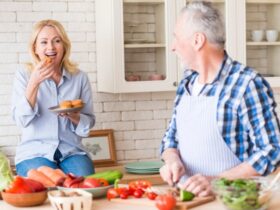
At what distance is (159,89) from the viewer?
14.6 feet

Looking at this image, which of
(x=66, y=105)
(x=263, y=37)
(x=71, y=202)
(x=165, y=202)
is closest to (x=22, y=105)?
(x=66, y=105)

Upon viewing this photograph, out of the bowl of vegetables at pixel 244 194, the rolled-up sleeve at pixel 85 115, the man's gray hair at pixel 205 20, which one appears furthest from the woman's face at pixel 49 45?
the bowl of vegetables at pixel 244 194

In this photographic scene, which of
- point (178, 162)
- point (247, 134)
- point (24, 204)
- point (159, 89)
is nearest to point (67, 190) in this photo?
Answer: point (24, 204)

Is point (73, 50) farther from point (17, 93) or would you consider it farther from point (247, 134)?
point (247, 134)

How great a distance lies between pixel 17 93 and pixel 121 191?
167 centimetres

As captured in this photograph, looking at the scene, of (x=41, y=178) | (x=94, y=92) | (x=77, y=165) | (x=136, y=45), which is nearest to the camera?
(x=41, y=178)

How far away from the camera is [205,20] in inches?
117

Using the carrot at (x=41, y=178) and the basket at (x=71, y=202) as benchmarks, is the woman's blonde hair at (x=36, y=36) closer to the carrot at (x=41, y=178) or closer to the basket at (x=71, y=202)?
the carrot at (x=41, y=178)

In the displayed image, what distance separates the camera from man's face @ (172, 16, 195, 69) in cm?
301

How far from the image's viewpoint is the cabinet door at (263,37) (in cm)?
469

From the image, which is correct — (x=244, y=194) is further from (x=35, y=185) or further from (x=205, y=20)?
(x=205, y=20)

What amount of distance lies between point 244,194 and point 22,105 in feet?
6.66

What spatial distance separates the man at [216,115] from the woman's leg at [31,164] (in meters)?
1.13

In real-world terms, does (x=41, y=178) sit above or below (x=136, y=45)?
below
